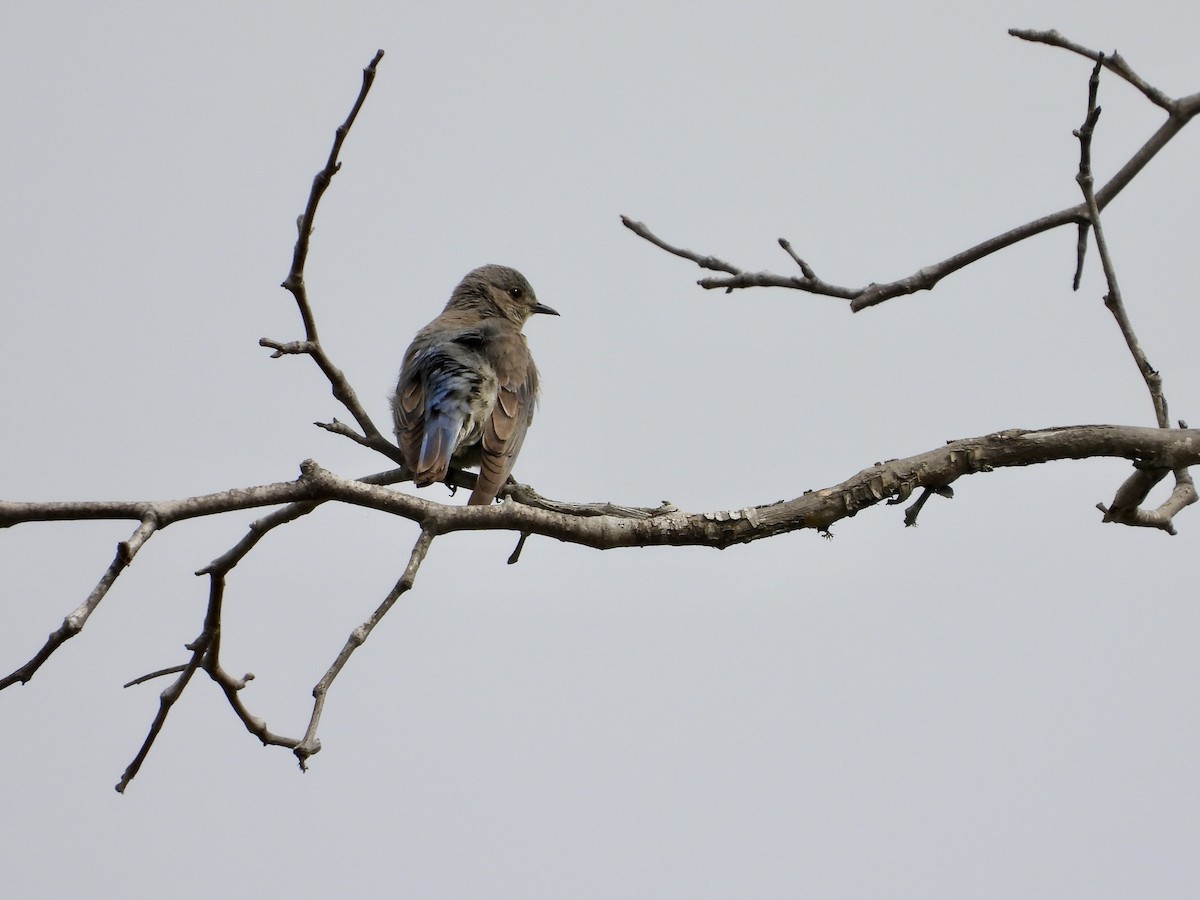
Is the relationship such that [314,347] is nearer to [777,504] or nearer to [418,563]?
[418,563]

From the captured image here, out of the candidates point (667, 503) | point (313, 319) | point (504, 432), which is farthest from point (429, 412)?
point (667, 503)

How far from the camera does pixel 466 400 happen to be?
612cm

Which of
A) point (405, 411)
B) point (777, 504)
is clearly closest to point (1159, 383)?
point (777, 504)

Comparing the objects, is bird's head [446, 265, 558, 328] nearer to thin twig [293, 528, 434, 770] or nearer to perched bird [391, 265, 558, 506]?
perched bird [391, 265, 558, 506]

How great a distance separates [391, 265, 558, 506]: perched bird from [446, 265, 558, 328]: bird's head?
1.51ft

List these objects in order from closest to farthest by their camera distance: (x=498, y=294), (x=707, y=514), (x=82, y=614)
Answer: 1. (x=82, y=614)
2. (x=707, y=514)
3. (x=498, y=294)

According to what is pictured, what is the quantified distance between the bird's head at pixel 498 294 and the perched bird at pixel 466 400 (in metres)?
0.46

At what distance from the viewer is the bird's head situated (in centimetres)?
807

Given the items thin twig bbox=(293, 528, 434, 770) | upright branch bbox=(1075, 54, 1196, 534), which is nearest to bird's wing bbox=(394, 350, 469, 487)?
thin twig bbox=(293, 528, 434, 770)

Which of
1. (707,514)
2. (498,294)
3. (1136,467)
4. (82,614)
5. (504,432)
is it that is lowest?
(82,614)

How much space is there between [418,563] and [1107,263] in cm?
230

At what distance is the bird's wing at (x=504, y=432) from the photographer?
5619mm

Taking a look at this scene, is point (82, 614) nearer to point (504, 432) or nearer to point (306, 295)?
point (306, 295)

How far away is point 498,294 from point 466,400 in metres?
2.15
